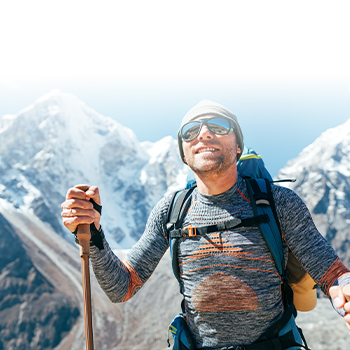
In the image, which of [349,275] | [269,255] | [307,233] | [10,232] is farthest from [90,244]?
[10,232]

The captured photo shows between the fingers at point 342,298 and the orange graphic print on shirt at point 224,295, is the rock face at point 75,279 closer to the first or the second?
the orange graphic print on shirt at point 224,295

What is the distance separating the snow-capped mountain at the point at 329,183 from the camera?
377 ft

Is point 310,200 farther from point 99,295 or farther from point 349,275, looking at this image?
point 349,275

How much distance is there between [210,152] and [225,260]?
1.12m

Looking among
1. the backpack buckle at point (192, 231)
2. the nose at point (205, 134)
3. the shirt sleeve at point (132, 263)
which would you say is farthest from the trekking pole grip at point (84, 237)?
the nose at point (205, 134)

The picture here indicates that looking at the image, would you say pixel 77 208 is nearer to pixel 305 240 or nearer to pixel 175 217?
pixel 175 217

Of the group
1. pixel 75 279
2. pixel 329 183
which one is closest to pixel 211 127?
pixel 75 279

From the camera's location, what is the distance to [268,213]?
3.37 m

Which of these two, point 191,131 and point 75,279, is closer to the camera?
point 191,131

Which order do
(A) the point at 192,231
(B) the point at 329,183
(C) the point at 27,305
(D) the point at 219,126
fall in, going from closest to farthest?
(A) the point at 192,231
(D) the point at 219,126
(C) the point at 27,305
(B) the point at 329,183

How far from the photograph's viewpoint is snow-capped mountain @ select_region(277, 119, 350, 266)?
11488 centimetres

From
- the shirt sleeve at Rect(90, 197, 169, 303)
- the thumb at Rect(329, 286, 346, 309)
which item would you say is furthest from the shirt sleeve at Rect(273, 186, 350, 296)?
the shirt sleeve at Rect(90, 197, 169, 303)

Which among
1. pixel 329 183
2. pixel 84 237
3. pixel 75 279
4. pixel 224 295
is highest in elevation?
pixel 84 237

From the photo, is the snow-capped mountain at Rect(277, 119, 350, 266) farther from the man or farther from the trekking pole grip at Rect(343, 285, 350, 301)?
the trekking pole grip at Rect(343, 285, 350, 301)
